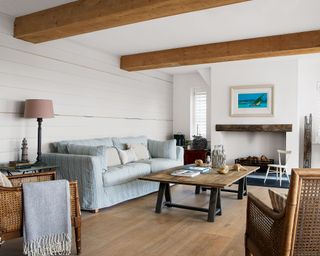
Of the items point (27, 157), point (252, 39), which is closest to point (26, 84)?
Result: point (27, 157)

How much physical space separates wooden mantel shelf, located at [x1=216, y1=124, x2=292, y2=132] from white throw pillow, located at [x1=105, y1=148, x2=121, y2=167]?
2.96 metres

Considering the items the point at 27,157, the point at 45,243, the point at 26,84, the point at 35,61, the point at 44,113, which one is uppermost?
the point at 35,61

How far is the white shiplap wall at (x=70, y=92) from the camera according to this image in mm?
4055

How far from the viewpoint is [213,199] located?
11.8ft

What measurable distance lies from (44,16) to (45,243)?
2.63 metres

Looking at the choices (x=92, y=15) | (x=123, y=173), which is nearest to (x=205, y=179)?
(x=123, y=173)

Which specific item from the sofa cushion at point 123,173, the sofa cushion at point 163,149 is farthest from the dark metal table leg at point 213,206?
the sofa cushion at point 163,149

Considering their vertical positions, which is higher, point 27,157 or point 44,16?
point 44,16

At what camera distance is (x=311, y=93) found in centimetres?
650

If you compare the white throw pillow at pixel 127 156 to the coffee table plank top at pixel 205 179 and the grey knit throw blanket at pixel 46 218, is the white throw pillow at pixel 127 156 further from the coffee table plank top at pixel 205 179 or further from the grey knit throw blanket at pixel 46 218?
the grey knit throw blanket at pixel 46 218

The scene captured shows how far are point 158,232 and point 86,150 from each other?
1611mm

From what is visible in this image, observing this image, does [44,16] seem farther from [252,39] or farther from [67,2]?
[252,39]

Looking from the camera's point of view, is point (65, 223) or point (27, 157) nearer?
point (65, 223)

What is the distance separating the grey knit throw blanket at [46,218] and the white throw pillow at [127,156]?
Result: 2.42 metres
